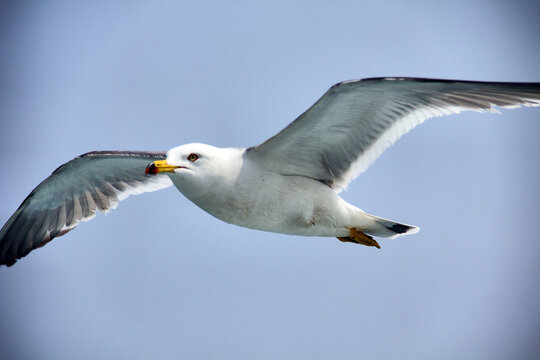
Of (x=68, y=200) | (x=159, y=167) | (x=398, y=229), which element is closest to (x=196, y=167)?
(x=159, y=167)

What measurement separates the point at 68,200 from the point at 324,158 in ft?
13.3

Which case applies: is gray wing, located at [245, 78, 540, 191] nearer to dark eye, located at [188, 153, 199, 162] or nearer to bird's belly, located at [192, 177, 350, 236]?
bird's belly, located at [192, 177, 350, 236]

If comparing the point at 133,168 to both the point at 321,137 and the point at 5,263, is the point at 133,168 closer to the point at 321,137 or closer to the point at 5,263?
the point at 5,263

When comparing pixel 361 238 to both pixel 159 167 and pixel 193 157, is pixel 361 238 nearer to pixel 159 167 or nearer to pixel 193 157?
pixel 193 157

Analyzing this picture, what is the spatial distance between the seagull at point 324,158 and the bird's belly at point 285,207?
0.04 feet

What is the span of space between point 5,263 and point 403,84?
19.2 feet

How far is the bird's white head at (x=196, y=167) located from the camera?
7.33 metres

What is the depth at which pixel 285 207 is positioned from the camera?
308 inches

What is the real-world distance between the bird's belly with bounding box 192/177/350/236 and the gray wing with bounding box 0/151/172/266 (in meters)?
2.52

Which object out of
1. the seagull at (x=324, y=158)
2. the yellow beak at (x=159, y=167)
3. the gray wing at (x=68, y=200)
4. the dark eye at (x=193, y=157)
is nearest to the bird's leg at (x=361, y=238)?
the seagull at (x=324, y=158)

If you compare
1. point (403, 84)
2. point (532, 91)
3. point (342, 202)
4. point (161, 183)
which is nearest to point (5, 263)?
point (161, 183)

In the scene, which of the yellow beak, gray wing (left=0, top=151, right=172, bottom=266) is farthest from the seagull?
gray wing (left=0, top=151, right=172, bottom=266)

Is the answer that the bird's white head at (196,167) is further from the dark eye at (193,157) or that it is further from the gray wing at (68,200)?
the gray wing at (68,200)

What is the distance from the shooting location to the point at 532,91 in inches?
285
